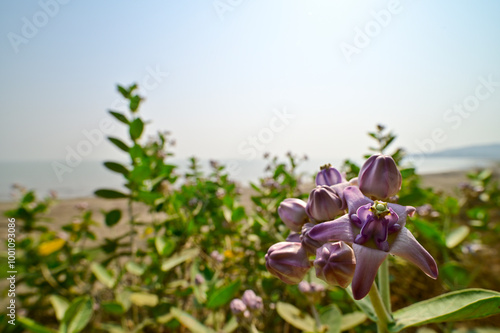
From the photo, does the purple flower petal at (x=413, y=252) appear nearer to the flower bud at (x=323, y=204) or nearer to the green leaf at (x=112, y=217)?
the flower bud at (x=323, y=204)

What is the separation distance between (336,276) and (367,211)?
0.12 metres

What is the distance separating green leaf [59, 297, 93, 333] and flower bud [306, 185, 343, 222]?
39.3 inches

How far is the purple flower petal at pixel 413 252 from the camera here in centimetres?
45

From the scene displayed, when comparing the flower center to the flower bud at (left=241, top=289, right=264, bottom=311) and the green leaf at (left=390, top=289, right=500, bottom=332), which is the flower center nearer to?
the green leaf at (left=390, top=289, right=500, bottom=332)

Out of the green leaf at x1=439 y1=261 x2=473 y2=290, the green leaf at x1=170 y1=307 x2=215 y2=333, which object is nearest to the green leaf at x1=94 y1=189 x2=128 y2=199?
the green leaf at x1=170 y1=307 x2=215 y2=333

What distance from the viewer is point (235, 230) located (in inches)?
61.4

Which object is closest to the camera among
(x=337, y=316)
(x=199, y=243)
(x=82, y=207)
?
(x=337, y=316)

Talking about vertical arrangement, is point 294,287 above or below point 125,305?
below

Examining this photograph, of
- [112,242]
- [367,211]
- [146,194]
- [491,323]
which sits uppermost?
[146,194]

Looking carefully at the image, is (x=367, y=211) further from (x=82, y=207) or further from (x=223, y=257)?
(x=82, y=207)

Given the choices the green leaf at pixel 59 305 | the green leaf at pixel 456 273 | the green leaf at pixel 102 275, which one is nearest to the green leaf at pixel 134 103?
the green leaf at pixel 102 275

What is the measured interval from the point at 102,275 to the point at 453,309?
1355 mm

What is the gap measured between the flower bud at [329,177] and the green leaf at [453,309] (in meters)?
0.32

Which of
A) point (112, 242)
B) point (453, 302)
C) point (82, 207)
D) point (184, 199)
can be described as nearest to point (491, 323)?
point (453, 302)
